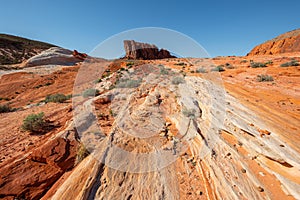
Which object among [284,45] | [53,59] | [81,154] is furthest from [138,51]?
[81,154]

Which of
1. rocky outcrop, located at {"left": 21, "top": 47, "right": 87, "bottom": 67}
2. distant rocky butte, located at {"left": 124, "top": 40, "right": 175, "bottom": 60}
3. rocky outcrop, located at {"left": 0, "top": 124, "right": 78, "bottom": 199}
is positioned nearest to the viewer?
rocky outcrop, located at {"left": 0, "top": 124, "right": 78, "bottom": 199}

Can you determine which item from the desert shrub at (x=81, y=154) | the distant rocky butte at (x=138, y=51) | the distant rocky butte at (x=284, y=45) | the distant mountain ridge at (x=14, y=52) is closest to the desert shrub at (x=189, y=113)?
the desert shrub at (x=81, y=154)

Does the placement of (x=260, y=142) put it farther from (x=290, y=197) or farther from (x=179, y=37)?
(x=179, y=37)

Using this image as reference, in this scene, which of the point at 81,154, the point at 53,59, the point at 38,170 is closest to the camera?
the point at 38,170

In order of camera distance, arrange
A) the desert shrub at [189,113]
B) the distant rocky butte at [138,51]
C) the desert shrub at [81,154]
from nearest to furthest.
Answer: the desert shrub at [81,154] < the desert shrub at [189,113] < the distant rocky butte at [138,51]

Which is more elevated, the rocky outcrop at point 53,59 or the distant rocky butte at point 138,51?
the distant rocky butte at point 138,51

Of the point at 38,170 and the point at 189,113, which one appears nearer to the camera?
the point at 38,170

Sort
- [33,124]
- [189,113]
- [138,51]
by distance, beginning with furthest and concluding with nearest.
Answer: [138,51], [33,124], [189,113]

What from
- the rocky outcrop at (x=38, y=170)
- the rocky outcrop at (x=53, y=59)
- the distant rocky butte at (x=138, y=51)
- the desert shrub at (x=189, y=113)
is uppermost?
the distant rocky butte at (x=138, y=51)

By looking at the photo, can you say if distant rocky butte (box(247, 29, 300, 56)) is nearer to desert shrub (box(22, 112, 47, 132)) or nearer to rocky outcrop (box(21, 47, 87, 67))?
desert shrub (box(22, 112, 47, 132))

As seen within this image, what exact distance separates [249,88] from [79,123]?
801 cm

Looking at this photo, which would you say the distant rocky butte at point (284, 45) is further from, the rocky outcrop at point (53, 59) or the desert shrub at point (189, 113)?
the rocky outcrop at point (53, 59)

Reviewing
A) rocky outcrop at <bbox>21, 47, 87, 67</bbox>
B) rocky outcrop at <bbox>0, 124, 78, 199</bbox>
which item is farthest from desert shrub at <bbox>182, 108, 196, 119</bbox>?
rocky outcrop at <bbox>21, 47, 87, 67</bbox>

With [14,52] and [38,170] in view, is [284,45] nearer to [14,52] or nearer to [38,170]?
[38,170]
